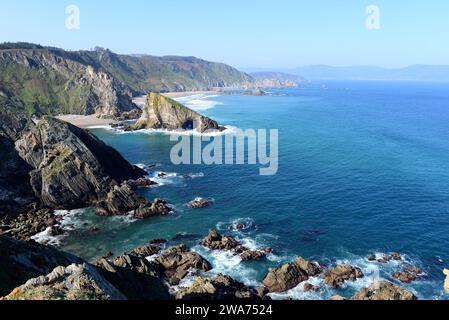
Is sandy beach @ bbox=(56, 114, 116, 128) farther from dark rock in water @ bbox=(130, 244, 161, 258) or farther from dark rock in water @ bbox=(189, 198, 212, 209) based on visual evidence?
dark rock in water @ bbox=(130, 244, 161, 258)

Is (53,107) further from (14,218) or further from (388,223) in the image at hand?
(388,223)

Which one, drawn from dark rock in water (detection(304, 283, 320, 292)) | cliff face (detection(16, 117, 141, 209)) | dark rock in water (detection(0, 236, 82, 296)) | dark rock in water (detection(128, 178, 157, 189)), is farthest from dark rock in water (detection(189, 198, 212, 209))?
dark rock in water (detection(0, 236, 82, 296))

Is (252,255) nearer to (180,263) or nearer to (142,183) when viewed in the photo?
(180,263)

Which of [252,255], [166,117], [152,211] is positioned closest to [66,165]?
[152,211]

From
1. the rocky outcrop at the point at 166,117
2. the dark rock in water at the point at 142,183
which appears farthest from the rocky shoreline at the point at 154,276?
the rocky outcrop at the point at 166,117

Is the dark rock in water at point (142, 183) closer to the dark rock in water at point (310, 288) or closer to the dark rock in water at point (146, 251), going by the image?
the dark rock in water at point (146, 251)
